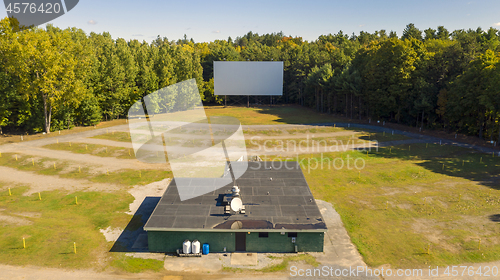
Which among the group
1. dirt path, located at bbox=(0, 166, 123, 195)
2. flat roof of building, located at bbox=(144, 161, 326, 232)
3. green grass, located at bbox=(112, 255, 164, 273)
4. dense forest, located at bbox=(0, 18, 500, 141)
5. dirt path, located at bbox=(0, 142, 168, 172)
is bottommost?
green grass, located at bbox=(112, 255, 164, 273)

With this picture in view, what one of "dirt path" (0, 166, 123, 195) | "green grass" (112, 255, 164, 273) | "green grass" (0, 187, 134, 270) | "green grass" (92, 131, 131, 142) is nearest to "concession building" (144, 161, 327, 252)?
"green grass" (112, 255, 164, 273)

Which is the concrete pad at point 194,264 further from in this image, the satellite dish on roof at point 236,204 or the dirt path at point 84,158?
the dirt path at point 84,158

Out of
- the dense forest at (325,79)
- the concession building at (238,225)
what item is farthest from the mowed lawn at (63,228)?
the dense forest at (325,79)

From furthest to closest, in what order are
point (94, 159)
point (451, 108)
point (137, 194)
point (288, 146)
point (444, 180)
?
point (451, 108) < point (288, 146) < point (94, 159) < point (444, 180) < point (137, 194)

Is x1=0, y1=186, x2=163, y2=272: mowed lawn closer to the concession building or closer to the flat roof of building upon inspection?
the concession building

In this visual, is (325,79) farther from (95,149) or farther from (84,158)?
(84,158)

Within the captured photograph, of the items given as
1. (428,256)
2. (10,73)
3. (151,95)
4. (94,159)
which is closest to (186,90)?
(151,95)

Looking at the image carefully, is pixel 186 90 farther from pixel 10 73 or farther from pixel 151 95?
pixel 10 73
